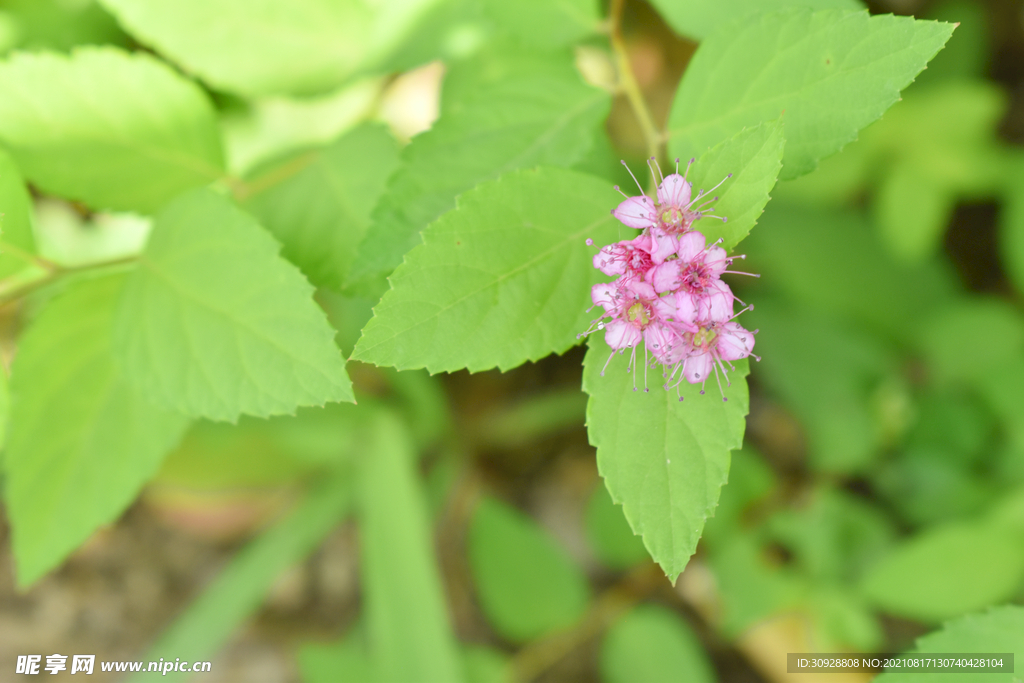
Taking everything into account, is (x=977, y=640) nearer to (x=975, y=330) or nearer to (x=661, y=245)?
(x=661, y=245)

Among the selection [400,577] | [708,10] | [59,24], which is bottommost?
[400,577]

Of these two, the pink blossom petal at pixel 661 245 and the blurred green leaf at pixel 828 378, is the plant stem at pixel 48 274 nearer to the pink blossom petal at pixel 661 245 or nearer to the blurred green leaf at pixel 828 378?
the pink blossom petal at pixel 661 245

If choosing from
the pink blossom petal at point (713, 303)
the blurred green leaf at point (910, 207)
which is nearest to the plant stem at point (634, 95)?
the pink blossom petal at point (713, 303)

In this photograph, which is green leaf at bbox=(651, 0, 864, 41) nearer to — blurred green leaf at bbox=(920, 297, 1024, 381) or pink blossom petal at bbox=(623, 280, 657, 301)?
pink blossom petal at bbox=(623, 280, 657, 301)

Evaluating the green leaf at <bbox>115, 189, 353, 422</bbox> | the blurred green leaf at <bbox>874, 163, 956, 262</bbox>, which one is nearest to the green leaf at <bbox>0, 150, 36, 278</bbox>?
the green leaf at <bbox>115, 189, 353, 422</bbox>

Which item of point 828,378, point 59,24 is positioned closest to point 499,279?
point 828,378
